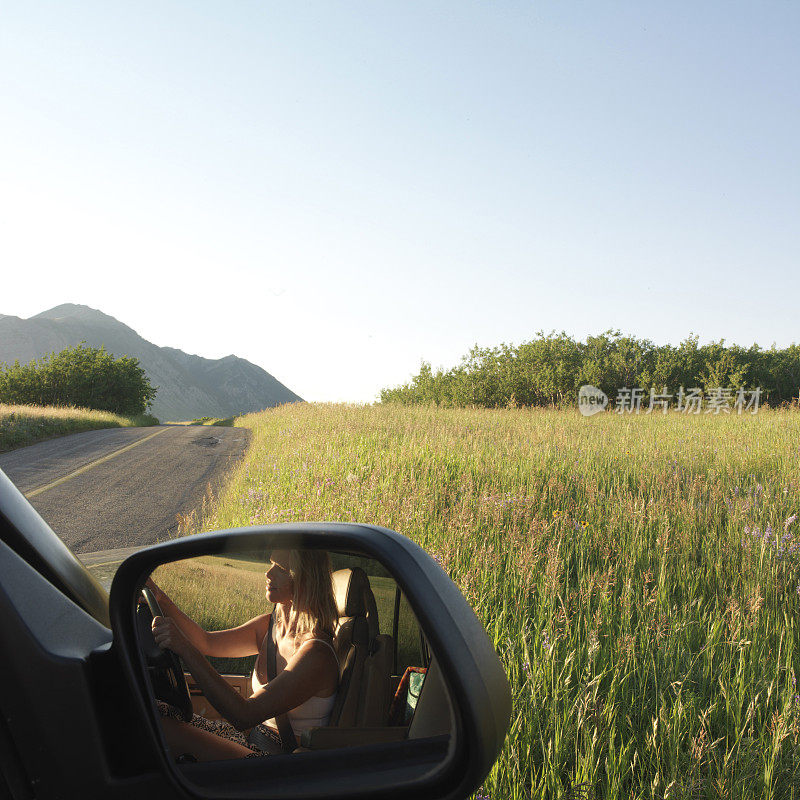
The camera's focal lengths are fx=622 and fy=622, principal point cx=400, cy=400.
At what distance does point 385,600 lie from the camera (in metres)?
1.55

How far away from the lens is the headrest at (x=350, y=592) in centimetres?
158

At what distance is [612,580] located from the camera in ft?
14.1

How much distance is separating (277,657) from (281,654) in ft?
0.07

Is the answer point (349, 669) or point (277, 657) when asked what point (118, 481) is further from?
point (349, 669)

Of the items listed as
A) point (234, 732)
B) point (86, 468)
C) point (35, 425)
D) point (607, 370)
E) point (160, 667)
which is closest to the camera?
point (160, 667)

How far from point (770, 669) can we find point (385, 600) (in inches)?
112

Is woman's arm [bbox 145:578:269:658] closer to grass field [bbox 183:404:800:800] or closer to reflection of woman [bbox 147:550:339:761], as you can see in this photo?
reflection of woman [bbox 147:550:339:761]

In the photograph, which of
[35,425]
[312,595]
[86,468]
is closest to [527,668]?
[312,595]

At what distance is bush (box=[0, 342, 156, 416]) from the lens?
59781 millimetres

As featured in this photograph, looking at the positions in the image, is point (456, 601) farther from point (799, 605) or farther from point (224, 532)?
point (799, 605)

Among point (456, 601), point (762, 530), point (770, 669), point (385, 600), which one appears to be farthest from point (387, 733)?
point (762, 530)

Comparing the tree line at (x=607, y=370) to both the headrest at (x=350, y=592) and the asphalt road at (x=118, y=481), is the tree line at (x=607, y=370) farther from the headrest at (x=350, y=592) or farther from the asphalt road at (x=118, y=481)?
the headrest at (x=350, y=592)

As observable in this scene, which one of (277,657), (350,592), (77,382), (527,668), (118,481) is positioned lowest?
(118,481)

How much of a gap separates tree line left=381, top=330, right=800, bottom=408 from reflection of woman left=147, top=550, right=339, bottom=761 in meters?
35.7
